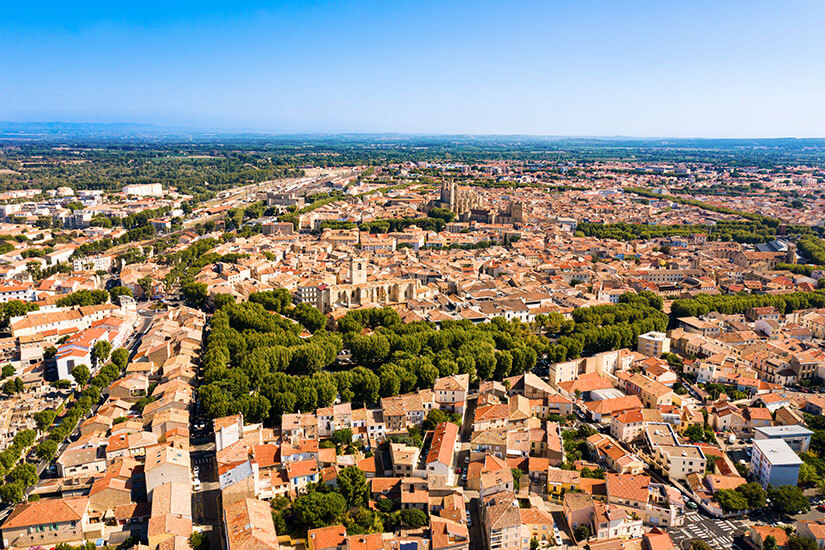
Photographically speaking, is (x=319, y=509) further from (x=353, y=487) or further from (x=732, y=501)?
(x=732, y=501)

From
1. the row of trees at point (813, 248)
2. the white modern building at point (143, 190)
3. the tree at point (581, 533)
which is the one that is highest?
the white modern building at point (143, 190)

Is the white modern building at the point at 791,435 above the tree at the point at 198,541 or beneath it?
above

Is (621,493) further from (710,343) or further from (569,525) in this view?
(710,343)

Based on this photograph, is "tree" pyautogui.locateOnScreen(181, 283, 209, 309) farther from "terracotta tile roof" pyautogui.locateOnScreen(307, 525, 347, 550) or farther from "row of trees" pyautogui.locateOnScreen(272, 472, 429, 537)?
"terracotta tile roof" pyautogui.locateOnScreen(307, 525, 347, 550)

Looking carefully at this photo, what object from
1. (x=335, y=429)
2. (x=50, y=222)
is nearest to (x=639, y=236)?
(x=335, y=429)

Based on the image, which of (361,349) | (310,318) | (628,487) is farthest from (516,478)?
(310,318)

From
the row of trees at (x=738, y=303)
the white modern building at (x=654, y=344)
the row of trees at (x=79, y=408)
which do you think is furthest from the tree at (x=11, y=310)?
the row of trees at (x=738, y=303)

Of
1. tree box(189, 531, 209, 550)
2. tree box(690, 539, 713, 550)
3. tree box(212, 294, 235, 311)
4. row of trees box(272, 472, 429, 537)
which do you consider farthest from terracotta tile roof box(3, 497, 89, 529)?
tree box(212, 294, 235, 311)

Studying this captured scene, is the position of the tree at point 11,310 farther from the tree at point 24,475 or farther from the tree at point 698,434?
the tree at point 698,434
